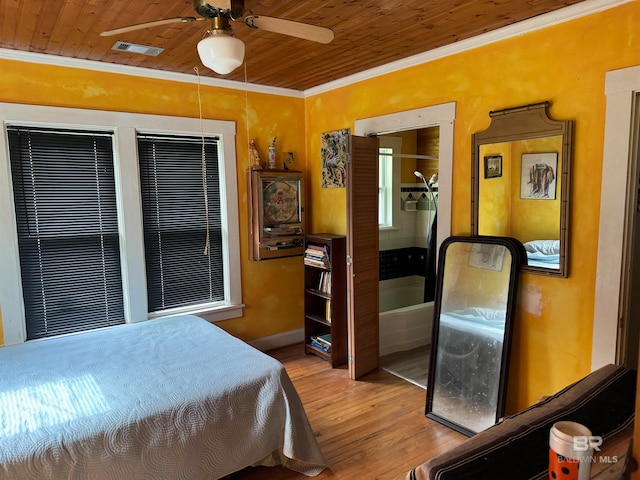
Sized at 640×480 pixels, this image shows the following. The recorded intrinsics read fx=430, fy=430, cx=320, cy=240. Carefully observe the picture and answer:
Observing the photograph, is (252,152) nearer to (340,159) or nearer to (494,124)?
(340,159)

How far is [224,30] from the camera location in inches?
71.3

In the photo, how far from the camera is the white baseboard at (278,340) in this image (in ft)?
13.3

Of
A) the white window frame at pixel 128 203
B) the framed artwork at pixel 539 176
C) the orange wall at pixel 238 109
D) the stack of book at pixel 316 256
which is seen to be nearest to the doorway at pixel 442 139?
the framed artwork at pixel 539 176

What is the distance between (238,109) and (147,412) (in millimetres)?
2655

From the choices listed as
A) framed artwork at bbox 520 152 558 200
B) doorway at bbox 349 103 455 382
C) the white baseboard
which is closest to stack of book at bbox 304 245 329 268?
the white baseboard

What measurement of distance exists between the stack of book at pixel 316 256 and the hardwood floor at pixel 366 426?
2.92 ft

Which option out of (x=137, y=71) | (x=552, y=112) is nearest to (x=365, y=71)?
(x=552, y=112)

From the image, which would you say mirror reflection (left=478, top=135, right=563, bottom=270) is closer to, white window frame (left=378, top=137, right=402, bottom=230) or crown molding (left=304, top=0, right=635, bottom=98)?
crown molding (left=304, top=0, right=635, bottom=98)

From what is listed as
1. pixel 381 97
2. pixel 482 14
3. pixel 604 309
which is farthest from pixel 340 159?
pixel 604 309

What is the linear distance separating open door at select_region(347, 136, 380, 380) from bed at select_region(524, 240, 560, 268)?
1.22m

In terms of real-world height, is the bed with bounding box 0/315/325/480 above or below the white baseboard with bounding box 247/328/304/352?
above

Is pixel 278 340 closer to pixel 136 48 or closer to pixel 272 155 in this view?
pixel 272 155

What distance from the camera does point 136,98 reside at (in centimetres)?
328

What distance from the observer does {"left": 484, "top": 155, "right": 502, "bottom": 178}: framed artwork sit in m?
2.63
